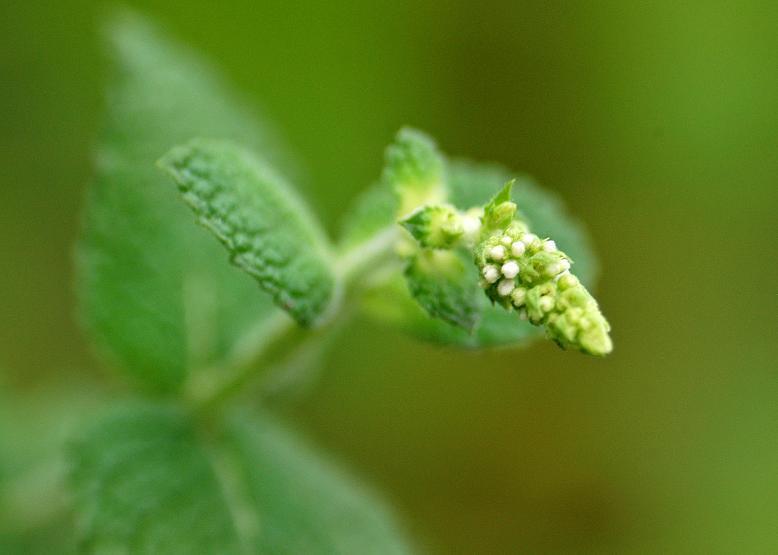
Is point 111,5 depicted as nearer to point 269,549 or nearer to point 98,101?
point 98,101

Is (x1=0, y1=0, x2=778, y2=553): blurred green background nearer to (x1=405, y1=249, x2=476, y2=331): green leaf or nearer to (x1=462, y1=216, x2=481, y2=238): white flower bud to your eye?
(x1=405, y1=249, x2=476, y2=331): green leaf

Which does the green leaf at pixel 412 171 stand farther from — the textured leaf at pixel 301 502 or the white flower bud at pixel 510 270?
the textured leaf at pixel 301 502

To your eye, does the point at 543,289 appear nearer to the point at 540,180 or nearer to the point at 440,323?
the point at 440,323

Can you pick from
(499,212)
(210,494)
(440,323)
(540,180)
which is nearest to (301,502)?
(210,494)

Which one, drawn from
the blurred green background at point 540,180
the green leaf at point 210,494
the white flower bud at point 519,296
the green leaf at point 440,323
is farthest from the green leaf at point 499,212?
the blurred green background at point 540,180

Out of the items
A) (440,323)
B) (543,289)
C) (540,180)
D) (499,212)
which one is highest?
(540,180)

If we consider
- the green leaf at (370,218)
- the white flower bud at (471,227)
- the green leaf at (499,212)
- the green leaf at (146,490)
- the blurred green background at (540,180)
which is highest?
the blurred green background at (540,180)
